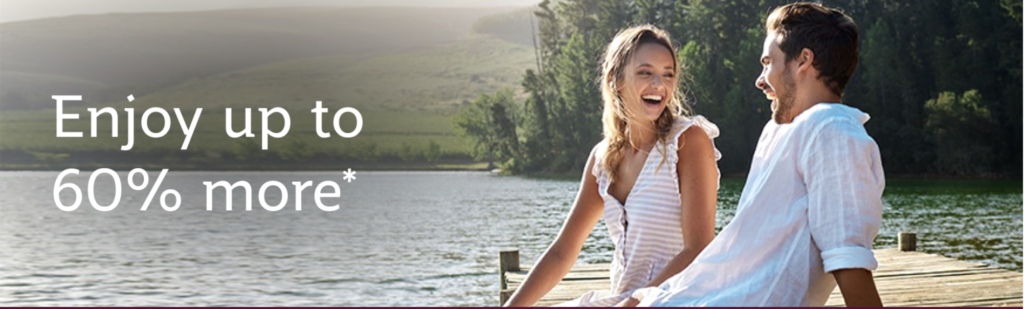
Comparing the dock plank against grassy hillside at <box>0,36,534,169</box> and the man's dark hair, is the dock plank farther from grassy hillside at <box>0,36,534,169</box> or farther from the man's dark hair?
grassy hillside at <box>0,36,534,169</box>

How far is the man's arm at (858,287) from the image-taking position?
71.0 inches

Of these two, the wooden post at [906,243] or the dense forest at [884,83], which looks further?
the dense forest at [884,83]

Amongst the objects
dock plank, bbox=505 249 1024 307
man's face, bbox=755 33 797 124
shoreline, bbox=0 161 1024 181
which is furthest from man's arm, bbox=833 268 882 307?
shoreline, bbox=0 161 1024 181

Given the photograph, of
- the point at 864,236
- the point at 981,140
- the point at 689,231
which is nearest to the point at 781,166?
the point at 864,236

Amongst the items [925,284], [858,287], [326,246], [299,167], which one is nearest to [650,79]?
[858,287]

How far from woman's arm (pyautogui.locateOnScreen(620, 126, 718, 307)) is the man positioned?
0.59 metres

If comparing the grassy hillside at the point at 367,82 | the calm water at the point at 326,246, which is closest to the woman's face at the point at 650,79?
the calm water at the point at 326,246

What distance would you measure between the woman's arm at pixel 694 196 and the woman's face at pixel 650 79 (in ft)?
0.37

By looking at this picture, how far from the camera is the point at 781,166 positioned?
1.88m

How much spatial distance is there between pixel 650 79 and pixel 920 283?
5513 millimetres

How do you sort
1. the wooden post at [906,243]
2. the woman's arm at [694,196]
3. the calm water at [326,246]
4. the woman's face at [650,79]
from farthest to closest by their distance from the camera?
1. the calm water at [326,246]
2. the wooden post at [906,243]
3. the woman's face at [650,79]
4. the woman's arm at [694,196]

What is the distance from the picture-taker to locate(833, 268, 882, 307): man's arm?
1.80 metres

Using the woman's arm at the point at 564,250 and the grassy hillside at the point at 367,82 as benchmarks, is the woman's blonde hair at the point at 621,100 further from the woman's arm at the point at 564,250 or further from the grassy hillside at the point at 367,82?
the grassy hillside at the point at 367,82

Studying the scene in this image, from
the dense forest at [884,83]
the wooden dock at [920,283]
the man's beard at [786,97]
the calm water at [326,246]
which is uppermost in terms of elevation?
the dense forest at [884,83]
